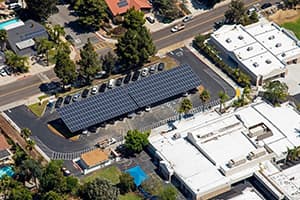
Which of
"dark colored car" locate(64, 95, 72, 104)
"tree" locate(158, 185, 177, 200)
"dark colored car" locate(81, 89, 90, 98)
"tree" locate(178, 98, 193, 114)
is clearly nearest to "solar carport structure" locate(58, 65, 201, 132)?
"dark colored car" locate(81, 89, 90, 98)

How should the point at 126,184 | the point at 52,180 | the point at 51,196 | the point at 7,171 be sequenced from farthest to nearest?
the point at 7,171 → the point at 126,184 → the point at 52,180 → the point at 51,196

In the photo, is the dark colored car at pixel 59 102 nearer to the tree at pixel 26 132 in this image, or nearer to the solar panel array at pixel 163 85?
the tree at pixel 26 132

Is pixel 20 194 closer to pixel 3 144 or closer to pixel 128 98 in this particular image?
pixel 3 144

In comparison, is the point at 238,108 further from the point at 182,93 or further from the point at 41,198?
the point at 41,198

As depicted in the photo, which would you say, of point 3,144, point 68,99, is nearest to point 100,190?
point 3,144

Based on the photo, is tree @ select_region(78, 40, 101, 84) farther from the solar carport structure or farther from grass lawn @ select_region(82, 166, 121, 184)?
grass lawn @ select_region(82, 166, 121, 184)

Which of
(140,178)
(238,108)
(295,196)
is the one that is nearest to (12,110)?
(140,178)

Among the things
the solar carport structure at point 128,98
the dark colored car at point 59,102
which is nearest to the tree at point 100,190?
the solar carport structure at point 128,98
